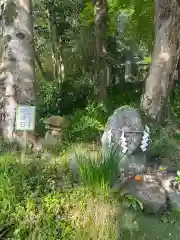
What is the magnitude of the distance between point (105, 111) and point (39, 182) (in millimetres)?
3825

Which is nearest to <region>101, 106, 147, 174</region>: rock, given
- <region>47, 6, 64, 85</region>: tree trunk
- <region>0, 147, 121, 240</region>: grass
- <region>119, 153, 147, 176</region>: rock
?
<region>119, 153, 147, 176</region>: rock

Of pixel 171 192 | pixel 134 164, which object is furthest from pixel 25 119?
pixel 171 192

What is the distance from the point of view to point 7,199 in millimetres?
3408

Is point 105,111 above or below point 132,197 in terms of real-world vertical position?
above

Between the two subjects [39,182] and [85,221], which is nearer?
[85,221]

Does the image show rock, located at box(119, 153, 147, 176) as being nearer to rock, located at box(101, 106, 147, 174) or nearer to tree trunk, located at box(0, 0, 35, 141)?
rock, located at box(101, 106, 147, 174)

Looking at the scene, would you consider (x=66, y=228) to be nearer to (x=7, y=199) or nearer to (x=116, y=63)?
(x=7, y=199)

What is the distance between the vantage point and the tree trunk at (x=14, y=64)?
5.53m

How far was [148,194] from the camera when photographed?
13.2ft

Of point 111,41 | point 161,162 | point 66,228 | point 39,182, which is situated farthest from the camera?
point 111,41

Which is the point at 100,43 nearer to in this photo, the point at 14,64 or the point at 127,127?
the point at 14,64

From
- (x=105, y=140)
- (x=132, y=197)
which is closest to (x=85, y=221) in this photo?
(x=132, y=197)

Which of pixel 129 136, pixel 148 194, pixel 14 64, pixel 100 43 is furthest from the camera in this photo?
pixel 100 43

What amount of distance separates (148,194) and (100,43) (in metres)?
5.78
